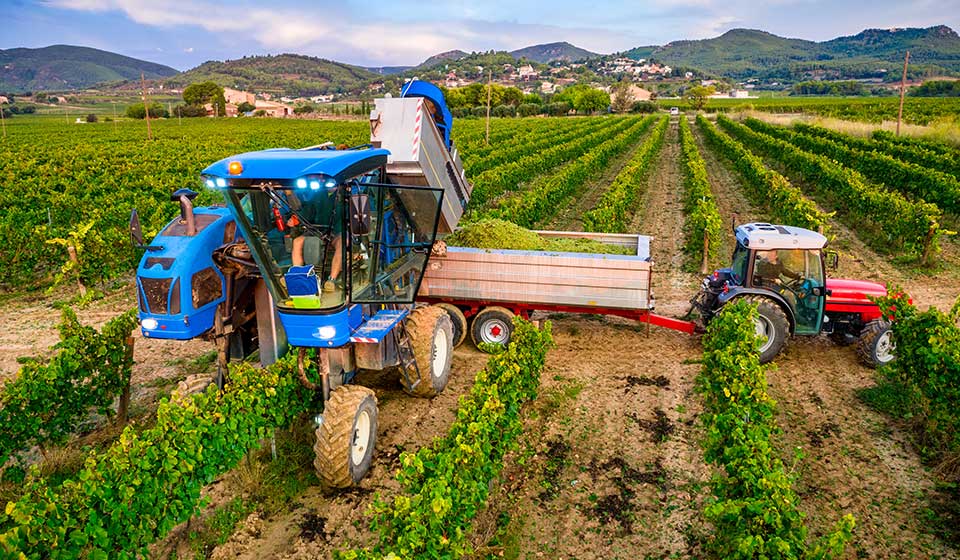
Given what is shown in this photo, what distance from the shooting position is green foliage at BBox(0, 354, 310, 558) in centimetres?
444

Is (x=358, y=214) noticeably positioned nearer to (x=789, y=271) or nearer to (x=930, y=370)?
(x=930, y=370)

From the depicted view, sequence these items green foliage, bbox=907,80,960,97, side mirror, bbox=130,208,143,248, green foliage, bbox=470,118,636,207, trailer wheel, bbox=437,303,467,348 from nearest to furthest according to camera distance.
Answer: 1. side mirror, bbox=130,208,143,248
2. trailer wheel, bbox=437,303,467,348
3. green foliage, bbox=470,118,636,207
4. green foliage, bbox=907,80,960,97

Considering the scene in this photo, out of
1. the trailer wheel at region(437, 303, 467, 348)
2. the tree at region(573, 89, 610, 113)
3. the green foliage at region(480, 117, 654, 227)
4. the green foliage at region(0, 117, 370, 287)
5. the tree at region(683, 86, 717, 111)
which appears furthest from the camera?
the tree at region(683, 86, 717, 111)

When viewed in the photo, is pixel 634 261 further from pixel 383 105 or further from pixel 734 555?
pixel 734 555

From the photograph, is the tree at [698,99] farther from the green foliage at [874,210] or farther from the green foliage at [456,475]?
the green foliage at [456,475]

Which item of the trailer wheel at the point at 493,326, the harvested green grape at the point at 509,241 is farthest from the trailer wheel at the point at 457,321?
the harvested green grape at the point at 509,241

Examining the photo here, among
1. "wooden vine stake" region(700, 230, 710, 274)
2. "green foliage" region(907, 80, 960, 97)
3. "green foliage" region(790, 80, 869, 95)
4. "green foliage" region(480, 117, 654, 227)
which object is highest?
"green foliage" region(790, 80, 869, 95)

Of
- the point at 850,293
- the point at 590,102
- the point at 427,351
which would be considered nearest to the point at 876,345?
the point at 850,293

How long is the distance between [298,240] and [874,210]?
17.7 meters

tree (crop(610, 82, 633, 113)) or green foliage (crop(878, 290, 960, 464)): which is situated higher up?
tree (crop(610, 82, 633, 113))

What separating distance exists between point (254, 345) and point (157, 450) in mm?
2976

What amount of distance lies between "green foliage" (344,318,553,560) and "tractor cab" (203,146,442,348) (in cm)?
161

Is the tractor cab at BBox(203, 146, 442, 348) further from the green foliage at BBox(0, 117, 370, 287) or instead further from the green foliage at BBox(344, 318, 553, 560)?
the green foliage at BBox(344, 318, 553, 560)

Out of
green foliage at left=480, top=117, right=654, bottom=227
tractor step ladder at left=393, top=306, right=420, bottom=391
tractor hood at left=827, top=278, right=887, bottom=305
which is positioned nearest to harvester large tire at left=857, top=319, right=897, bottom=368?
tractor hood at left=827, top=278, right=887, bottom=305
